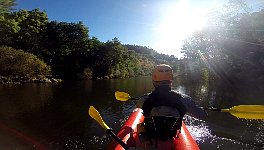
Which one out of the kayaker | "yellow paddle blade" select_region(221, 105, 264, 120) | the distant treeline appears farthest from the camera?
the distant treeline

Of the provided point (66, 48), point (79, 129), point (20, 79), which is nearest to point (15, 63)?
point (20, 79)

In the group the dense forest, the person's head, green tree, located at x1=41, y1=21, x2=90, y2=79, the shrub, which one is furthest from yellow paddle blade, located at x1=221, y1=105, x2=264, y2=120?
green tree, located at x1=41, y1=21, x2=90, y2=79

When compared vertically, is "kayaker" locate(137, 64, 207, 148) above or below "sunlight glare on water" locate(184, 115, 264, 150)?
above

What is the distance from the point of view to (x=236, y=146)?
9352mm

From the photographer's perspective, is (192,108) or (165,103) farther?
(192,108)

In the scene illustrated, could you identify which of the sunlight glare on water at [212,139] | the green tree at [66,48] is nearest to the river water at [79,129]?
the sunlight glare on water at [212,139]

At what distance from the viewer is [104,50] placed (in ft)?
227

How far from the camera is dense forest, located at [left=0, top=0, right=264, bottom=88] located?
36406 millimetres

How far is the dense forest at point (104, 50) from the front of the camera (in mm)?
36406

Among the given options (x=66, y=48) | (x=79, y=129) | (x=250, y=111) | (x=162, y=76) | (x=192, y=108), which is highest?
(x=66, y=48)

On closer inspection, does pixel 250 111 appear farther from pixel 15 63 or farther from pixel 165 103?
pixel 15 63

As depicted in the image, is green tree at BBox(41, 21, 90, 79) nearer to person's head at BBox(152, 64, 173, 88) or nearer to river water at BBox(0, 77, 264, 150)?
river water at BBox(0, 77, 264, 150)

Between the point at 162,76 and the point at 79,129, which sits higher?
the point at 162,76

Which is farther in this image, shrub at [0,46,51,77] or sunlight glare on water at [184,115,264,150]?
shrub at [0,46,51,77]
